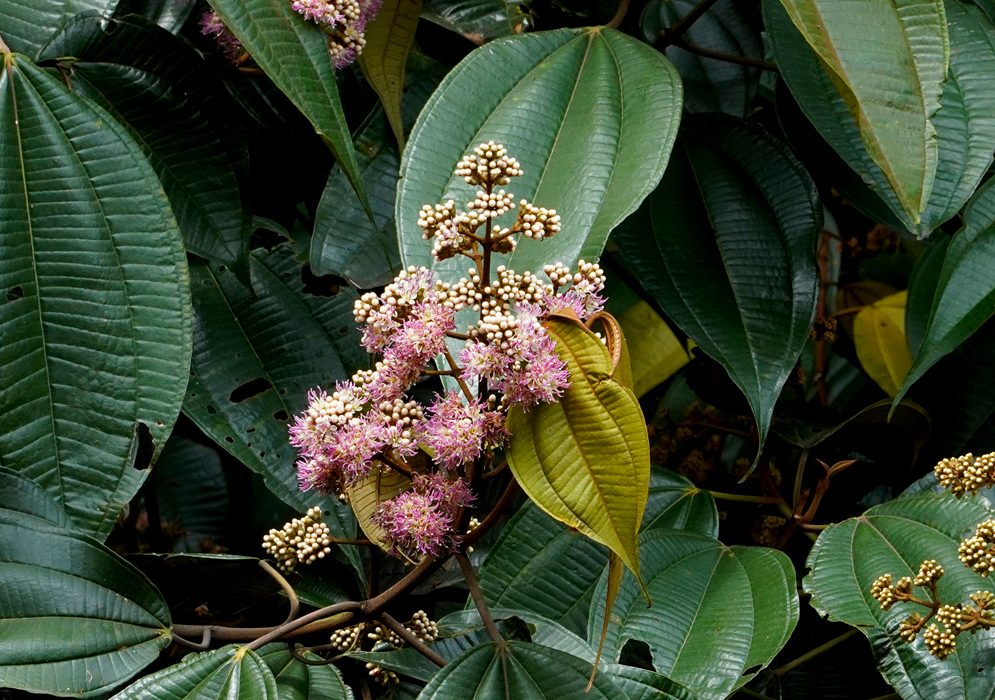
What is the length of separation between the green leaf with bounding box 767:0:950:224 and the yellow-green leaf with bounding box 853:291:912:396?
29.2 inches

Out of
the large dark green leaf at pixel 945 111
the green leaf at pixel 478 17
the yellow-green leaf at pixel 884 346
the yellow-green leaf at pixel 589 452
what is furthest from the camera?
the yellow-green leaf at pixel 884 346

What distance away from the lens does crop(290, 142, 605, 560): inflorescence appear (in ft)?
2.23

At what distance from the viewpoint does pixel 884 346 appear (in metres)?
1.54

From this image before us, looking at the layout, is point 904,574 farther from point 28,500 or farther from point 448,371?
point 28,500

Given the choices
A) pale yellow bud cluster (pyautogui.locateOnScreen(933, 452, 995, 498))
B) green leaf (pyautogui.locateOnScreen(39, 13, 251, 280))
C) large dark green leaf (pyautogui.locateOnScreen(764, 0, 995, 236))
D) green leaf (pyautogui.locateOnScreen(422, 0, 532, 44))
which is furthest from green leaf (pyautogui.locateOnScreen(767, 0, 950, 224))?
green leaf (pyautogui.locateOnScreen(39, 13, 251, 280))

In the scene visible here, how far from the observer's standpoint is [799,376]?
1479 mm

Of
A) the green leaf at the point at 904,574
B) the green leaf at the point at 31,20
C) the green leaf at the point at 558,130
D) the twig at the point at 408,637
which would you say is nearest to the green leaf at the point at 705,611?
the green leaf at the point at 904,574

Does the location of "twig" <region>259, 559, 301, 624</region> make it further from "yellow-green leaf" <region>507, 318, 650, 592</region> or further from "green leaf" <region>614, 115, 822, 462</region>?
"green leaf" <region>614, 115, 822, 462</region>

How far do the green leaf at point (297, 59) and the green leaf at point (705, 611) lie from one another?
48 centimetres

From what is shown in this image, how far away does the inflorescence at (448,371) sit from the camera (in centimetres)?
68

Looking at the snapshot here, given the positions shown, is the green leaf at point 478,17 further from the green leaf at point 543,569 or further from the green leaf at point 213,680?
the green leaf at point 213,680

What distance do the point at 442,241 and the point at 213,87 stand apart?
560mm

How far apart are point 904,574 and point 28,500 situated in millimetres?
865

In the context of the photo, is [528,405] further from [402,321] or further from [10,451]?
[10,451]
